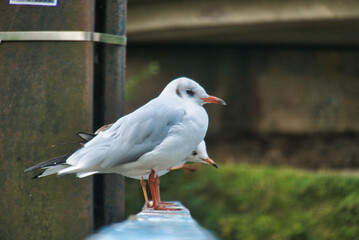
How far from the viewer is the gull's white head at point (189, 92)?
2.90 meters

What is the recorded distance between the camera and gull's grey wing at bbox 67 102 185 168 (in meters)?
2.68

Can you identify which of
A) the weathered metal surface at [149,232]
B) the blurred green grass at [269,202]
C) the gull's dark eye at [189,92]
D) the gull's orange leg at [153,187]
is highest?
the gull's dark eye at [189,92]

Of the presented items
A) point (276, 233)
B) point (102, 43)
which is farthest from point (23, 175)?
point (276, 233)

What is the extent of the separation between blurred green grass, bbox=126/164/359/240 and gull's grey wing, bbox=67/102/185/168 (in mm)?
6263

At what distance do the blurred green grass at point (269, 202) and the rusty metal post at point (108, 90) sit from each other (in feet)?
19.6

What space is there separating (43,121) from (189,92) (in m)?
0.60

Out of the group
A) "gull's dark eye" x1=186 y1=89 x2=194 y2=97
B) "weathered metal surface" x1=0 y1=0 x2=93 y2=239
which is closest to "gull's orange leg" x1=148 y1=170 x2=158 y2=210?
"weathered metal surface" x1=0 y1=0 x2=93 y2=239

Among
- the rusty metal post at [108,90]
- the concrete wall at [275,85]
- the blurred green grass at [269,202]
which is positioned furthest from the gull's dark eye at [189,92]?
the concrete wall at [275,85]

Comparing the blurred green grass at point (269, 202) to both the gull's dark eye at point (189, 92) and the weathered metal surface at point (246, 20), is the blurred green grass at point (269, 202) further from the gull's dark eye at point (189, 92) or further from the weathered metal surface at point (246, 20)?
the gull's dark eye at point (189, 92)

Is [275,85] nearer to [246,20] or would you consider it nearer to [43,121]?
[246,20]

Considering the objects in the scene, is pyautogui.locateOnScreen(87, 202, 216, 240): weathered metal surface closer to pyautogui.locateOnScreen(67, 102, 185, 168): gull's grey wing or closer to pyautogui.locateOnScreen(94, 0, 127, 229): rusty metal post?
pyautogui.locateOnScreen(67, 102, 185, 168): gull's grey wing

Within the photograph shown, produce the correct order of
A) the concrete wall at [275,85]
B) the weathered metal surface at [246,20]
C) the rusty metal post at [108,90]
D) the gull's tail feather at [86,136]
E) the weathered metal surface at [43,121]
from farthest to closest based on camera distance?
the concrete wall at [275,85], the weathered metal surface at [246,20], the rusty metal post at [108,90], the weathered metal surface at [43,121], the gull's tail feather at [86,136]

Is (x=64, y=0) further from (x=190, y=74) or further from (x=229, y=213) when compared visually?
(x=190, y=74)

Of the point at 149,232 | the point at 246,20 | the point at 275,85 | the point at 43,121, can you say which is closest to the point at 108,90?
the point at 43,121
